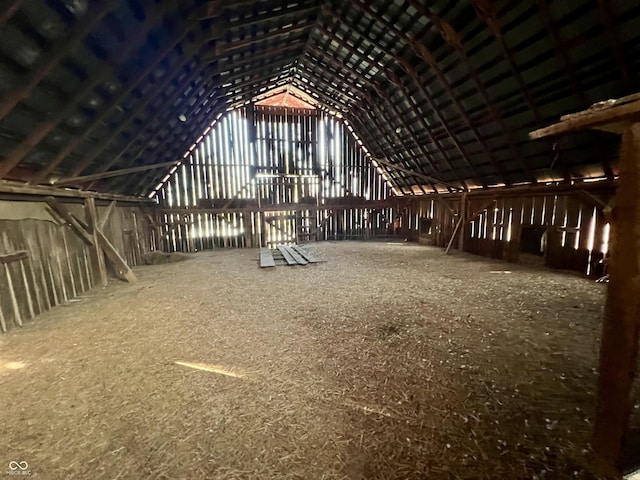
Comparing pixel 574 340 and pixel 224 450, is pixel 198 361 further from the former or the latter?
pixel 574 340

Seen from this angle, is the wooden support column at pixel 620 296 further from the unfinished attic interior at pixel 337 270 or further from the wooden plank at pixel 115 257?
the wooden plank at pixel 115 257

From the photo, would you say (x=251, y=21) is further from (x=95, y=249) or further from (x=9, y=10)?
(x=95, y=249)

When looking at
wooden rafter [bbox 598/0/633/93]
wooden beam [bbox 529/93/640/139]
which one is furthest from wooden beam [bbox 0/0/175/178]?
wooden rafter [bbox 598/0/633/93]

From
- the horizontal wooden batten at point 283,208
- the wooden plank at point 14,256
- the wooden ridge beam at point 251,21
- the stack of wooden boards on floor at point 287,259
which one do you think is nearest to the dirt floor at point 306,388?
the wooden plank at point 14,256

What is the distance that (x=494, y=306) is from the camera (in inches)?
197

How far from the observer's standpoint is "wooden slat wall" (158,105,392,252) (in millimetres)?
12945

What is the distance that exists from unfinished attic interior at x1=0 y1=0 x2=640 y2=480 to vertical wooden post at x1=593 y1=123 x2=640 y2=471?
1 centimetres

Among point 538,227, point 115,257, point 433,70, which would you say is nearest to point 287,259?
point 115,257

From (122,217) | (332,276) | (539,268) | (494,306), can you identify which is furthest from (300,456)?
(122,217)

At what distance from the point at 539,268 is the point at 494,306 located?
4.97 meters

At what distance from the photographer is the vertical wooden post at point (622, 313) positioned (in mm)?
1680

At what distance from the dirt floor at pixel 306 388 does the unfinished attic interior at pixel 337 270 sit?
27mm

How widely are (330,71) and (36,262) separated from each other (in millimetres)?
10520

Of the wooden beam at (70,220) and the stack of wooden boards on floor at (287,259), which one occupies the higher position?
Answer: the wooden beam at (70,220)
